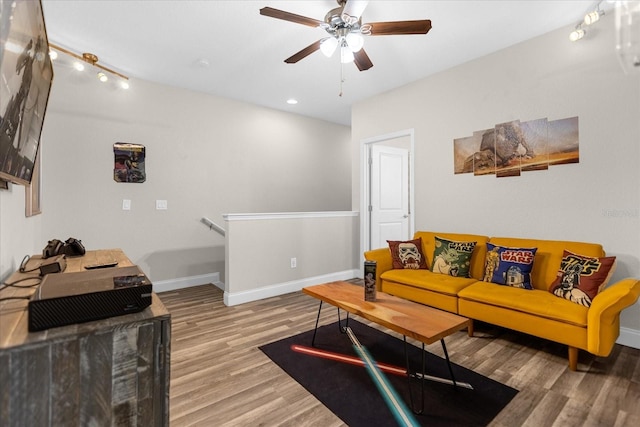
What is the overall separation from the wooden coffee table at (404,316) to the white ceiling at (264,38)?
2297 millimetres

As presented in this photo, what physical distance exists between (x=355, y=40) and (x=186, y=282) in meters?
3.62

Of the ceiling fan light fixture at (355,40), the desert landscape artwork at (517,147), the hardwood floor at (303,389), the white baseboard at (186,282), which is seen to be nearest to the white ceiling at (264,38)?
the ceiling fan light fixture at (355,40)

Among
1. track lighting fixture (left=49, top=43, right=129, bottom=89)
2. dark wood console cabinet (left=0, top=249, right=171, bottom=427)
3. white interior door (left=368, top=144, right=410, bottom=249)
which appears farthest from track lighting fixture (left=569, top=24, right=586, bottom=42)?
track lighting fixture (left=49, top=43, right=129, bottom=89)

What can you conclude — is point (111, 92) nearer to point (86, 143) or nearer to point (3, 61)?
point (86, 143)

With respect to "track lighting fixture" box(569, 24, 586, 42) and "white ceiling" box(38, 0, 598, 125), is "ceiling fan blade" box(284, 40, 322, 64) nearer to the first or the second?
"white ceiling" box(38, 0, 598, 125)

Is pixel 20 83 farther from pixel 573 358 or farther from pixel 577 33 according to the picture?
pixel 577 33

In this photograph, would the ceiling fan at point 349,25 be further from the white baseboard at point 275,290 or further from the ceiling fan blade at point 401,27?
the white baseboard at point 275,290

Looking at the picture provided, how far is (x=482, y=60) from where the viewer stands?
127 inches

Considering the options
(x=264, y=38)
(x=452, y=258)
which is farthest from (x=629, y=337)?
(x=264, y=38)

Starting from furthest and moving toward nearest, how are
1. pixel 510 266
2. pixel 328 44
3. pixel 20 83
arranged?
pixel 510 266 → pixel 328 44 → pixel 20 83

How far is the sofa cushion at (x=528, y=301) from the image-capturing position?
80.3 inches

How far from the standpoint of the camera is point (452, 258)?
9.94 ft

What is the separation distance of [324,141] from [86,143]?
3.57 meters

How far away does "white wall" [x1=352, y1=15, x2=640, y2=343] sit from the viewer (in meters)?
2.42
